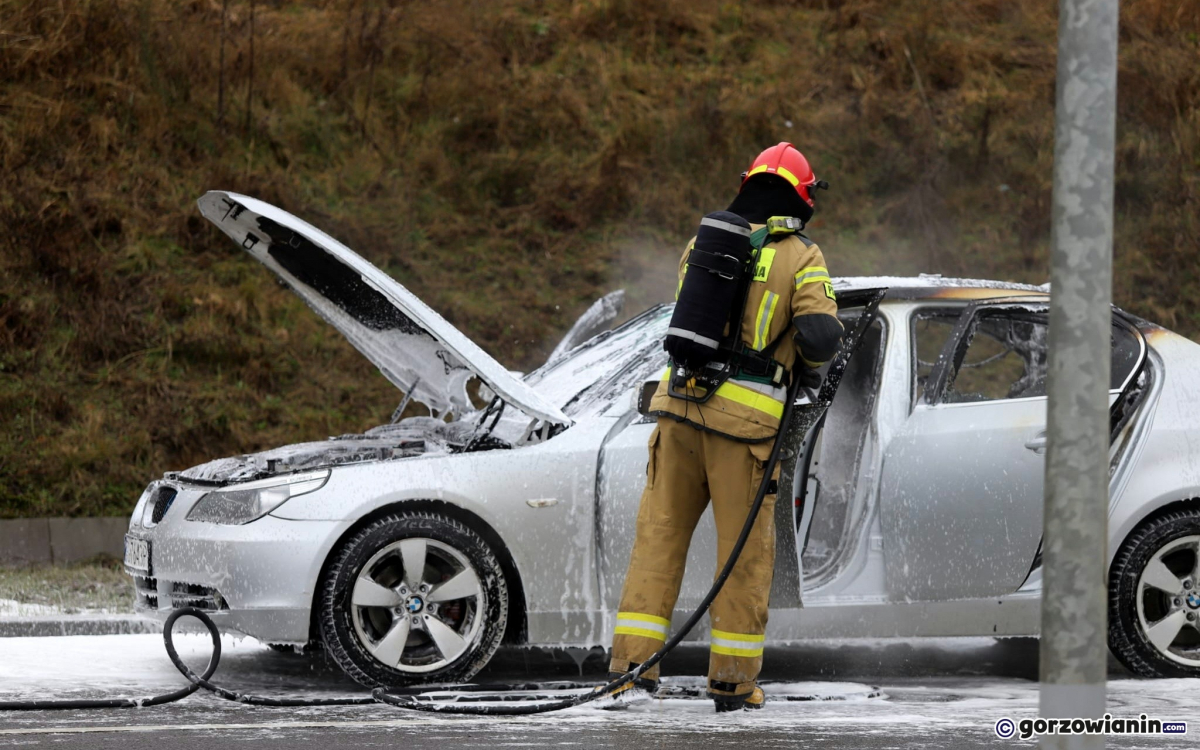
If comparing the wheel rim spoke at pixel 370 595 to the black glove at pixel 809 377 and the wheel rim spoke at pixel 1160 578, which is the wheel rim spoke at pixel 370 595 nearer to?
the black glove at pixel 809 377

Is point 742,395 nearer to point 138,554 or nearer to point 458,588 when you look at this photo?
point 458,588

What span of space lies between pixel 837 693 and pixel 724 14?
10.3 metres

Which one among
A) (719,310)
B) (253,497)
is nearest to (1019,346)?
(719,310)

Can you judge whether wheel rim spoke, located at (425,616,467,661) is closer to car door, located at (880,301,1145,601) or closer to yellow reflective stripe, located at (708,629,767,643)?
yellow reflective stripe, located at (708,629,767,643)

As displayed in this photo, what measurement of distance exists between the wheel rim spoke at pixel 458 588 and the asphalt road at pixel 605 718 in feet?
1.49

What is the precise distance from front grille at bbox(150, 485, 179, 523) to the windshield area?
4.71 feet

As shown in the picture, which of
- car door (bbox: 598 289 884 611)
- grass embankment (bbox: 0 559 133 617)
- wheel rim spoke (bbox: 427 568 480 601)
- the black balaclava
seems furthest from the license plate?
the black balaclava

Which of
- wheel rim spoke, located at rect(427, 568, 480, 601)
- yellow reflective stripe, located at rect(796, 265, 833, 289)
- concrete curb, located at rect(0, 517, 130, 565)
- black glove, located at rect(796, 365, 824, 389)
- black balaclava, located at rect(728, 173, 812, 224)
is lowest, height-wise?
wheel rim spoke, located at rect(427, 568, 480, 601)

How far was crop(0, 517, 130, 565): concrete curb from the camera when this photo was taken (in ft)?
26.7

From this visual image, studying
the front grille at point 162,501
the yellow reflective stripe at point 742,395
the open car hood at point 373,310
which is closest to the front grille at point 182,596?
the front grille at point 162,501

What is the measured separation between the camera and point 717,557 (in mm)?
4918

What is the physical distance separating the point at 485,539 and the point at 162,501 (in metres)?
1.27

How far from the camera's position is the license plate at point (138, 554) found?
540cm

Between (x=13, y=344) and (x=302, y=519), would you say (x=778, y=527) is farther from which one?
(x=13, y=344)
